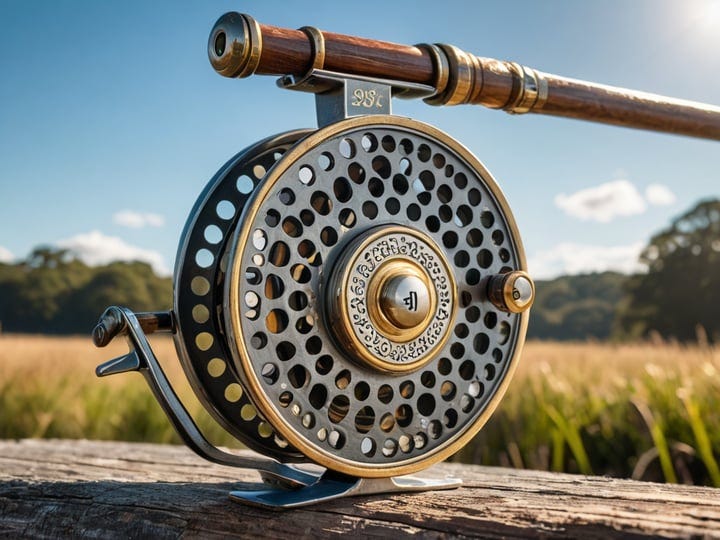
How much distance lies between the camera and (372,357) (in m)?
1.37

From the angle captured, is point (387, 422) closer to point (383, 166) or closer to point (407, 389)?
point (407, 389)

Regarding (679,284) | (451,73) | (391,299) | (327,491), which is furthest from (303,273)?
(679,284)

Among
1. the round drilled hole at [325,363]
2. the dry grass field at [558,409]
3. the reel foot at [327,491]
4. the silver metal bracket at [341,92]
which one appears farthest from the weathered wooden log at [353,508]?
the dry grass field at [558,409]

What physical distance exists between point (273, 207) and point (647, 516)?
0.69 m

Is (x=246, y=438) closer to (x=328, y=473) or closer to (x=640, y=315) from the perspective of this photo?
(x=328, y=473)

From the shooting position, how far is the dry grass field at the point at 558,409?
3105 mm

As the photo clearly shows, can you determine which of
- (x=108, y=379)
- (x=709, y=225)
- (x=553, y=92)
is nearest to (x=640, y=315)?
(x=709, y=225)

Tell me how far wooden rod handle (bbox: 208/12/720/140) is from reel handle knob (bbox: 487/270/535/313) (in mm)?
352

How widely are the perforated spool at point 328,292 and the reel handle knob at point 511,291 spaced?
31 mm

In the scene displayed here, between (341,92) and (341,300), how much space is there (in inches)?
14.6

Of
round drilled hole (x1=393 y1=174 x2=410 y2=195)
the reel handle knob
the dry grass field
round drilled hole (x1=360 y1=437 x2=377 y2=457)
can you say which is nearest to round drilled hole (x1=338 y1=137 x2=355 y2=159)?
round drilled hole (x1=393 y1=174 x2=410 y2=195)

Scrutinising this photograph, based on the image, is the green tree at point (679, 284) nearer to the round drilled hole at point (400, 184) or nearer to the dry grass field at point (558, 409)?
the dry grass field at point (558, 409)

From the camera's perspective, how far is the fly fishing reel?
51.9 inches

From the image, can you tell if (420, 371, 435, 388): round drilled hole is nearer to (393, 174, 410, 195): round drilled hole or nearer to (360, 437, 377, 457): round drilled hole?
(360, 437, 377, 457): round drilled hole
